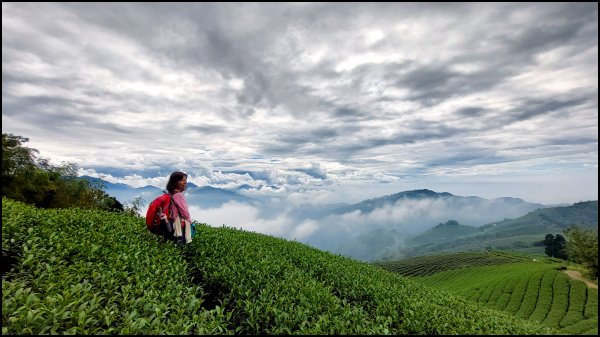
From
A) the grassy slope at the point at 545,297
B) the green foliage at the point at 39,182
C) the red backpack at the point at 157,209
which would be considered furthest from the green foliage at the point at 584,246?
the green foliage at the point at 39,182

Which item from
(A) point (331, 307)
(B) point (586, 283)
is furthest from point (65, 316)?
(B) point (586, 283)

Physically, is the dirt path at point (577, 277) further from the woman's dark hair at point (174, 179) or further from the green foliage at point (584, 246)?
the woman's dark hair at point (174, 179)

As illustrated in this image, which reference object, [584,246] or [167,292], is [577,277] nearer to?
[584,246]

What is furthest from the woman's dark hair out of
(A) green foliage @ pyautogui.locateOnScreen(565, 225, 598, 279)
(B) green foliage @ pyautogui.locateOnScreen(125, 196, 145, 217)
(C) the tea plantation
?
(A) green foliage @ pyautogui.locateOnScreen(565, 225, 598, 279)

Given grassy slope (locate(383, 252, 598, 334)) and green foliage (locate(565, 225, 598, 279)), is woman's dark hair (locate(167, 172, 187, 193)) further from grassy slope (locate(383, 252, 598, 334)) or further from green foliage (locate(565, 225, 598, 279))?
green foliage (locate(565, 225, 598, 279))

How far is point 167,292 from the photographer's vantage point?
332 inches

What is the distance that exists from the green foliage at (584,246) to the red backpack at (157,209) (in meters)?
83.3

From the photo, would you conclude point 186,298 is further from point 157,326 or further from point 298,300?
point 298,300

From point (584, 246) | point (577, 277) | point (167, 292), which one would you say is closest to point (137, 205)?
point (167, 292)

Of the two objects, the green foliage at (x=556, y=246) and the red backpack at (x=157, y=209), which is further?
the green foliage at (x=556, y=246)

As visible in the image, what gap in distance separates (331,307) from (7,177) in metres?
36.9

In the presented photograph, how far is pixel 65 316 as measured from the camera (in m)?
6.05

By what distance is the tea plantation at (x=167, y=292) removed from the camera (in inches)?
258

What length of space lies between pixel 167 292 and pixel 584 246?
3703 inches
